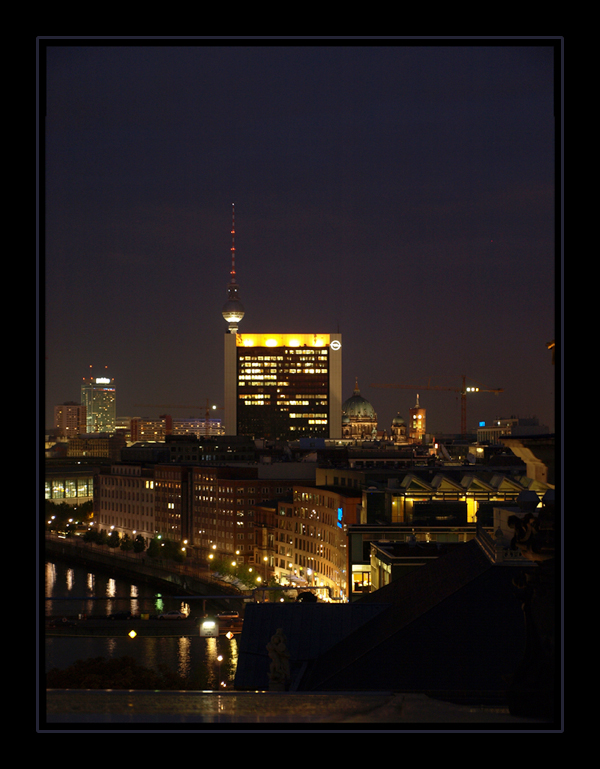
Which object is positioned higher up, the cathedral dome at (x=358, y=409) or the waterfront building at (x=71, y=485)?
the cathedral dome at (x=358, y=409)

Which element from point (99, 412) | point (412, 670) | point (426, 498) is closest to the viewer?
point (412, 670)

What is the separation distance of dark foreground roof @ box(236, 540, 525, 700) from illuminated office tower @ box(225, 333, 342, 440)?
223ft

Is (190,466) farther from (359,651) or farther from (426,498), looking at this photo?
(359,651)

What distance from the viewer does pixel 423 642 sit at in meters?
6.19

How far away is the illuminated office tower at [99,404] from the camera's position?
250ft

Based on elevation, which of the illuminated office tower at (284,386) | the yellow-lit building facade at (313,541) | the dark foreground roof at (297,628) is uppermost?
the illuminated office tower at (284,386)

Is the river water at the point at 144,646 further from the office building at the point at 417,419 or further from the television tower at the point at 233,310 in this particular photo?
the office building at the point at 417,419

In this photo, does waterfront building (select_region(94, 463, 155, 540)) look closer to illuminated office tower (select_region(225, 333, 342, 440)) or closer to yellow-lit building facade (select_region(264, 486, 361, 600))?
yellow-lit building facade (select_region(264, 486, 361, 600))

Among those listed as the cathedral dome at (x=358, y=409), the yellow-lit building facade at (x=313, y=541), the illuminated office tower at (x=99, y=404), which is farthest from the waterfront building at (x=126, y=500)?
the cathedral dome at (x=358, y=409)

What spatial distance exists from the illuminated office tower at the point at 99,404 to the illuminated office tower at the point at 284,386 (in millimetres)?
10840

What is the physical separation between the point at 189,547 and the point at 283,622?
29065mm

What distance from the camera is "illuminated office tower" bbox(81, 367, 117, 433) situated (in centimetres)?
7631

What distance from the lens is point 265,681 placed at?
22.1 ft
